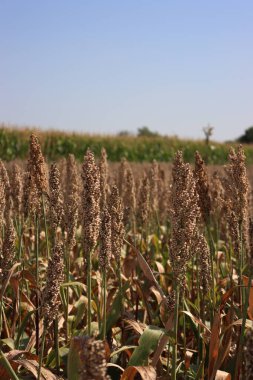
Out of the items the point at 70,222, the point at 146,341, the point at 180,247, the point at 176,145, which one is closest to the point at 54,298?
the point at 180,247

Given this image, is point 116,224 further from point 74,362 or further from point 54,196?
point 74,362

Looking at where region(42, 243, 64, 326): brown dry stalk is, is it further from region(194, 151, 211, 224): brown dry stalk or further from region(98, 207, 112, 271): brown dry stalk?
region(194, 151, 211, 224): brown dry stalk

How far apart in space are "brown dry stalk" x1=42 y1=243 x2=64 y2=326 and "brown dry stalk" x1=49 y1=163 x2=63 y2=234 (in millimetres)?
1001

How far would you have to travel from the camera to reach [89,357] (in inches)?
46.0

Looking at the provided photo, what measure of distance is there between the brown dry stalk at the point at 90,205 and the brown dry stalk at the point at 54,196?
0.47 meters

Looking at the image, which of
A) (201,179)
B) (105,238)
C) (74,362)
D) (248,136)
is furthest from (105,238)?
(248,136)

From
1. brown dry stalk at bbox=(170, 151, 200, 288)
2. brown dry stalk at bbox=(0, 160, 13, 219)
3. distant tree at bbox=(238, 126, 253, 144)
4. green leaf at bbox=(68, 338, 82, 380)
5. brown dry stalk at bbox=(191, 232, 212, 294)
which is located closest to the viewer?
green leaf at bbox=(68, 338, 82, 380)

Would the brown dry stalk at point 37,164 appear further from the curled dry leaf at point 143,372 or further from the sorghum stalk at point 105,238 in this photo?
the curled dry leaf at point 143,372

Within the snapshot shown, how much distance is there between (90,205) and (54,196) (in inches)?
23.2

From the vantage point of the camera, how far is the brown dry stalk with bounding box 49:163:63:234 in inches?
121

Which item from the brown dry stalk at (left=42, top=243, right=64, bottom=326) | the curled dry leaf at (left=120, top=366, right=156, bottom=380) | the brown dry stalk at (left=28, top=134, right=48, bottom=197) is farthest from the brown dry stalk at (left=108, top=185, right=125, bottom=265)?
the brown dry stalk at (left=42, top=243, right=64, bottom=326)

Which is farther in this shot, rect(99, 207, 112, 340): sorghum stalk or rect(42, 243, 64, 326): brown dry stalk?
rect(99, 207, 112, 340): sorghum stalk

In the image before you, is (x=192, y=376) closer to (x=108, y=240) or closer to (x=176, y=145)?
(x=108, y=240)

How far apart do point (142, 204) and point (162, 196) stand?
2.70m
